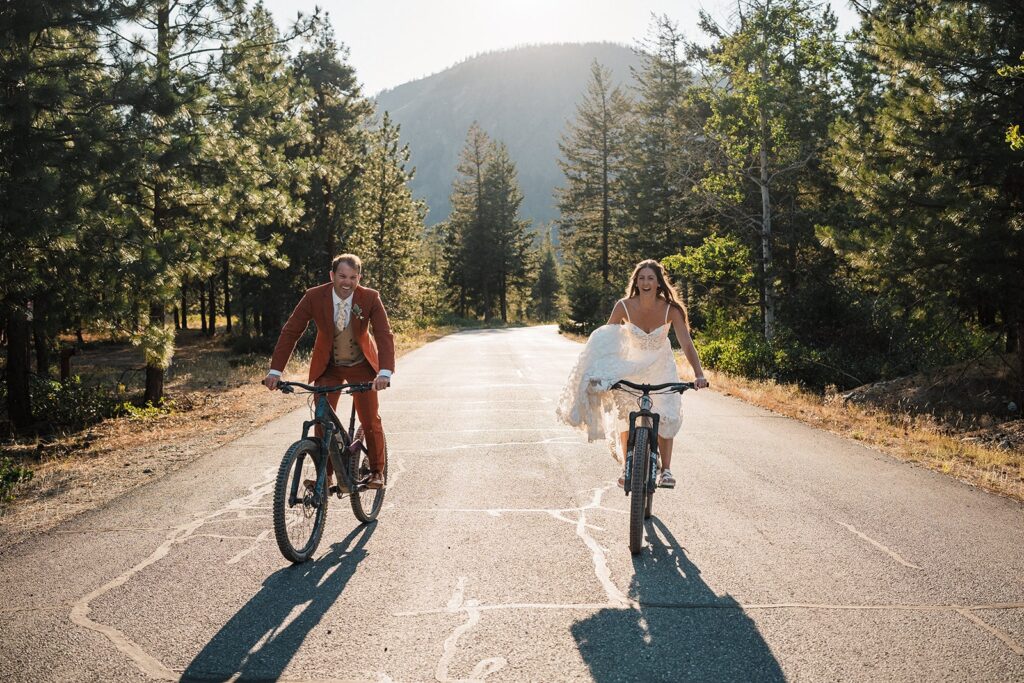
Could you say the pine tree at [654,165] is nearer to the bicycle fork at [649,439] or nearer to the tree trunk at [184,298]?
the tree trunk at [184,298]

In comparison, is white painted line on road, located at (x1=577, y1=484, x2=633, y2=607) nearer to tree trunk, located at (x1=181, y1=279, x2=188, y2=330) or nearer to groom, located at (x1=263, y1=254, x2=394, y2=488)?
groom, located at (x1=263, y1=254, x2=394, y2=488)

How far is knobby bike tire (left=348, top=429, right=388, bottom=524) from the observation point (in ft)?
18.5

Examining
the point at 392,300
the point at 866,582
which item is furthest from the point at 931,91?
the point at 392,300

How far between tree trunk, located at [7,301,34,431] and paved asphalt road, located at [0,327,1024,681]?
22.3 ft

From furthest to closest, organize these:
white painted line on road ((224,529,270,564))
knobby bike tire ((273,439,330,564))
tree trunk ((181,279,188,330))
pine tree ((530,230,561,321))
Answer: pine tree ((530,230,561,321))
tree trunk ((181,279,188,330))
white painted line on road ((224,529,270,564))
knobby bike tire ((273,439,330,564))

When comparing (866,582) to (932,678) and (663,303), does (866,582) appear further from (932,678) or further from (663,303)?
(663,303)

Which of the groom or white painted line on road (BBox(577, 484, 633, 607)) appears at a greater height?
the groom

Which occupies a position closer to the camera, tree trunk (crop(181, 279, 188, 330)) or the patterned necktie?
the patterned necktie

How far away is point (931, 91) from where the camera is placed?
35.4 feet

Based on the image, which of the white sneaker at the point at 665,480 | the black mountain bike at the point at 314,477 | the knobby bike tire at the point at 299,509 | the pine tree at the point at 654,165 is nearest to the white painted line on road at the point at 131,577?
the black mountain bike at the point at 314,477

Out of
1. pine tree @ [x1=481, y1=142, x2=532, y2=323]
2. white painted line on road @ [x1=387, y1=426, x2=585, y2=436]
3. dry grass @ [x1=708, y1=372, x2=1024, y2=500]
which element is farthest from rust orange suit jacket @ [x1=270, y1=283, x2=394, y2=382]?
pine tree @ [x1=481, y1=142, x2=532, y2=323]

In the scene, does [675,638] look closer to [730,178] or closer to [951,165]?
[951,165]

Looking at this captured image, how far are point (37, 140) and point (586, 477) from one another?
6822mm

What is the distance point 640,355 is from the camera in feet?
19.2
